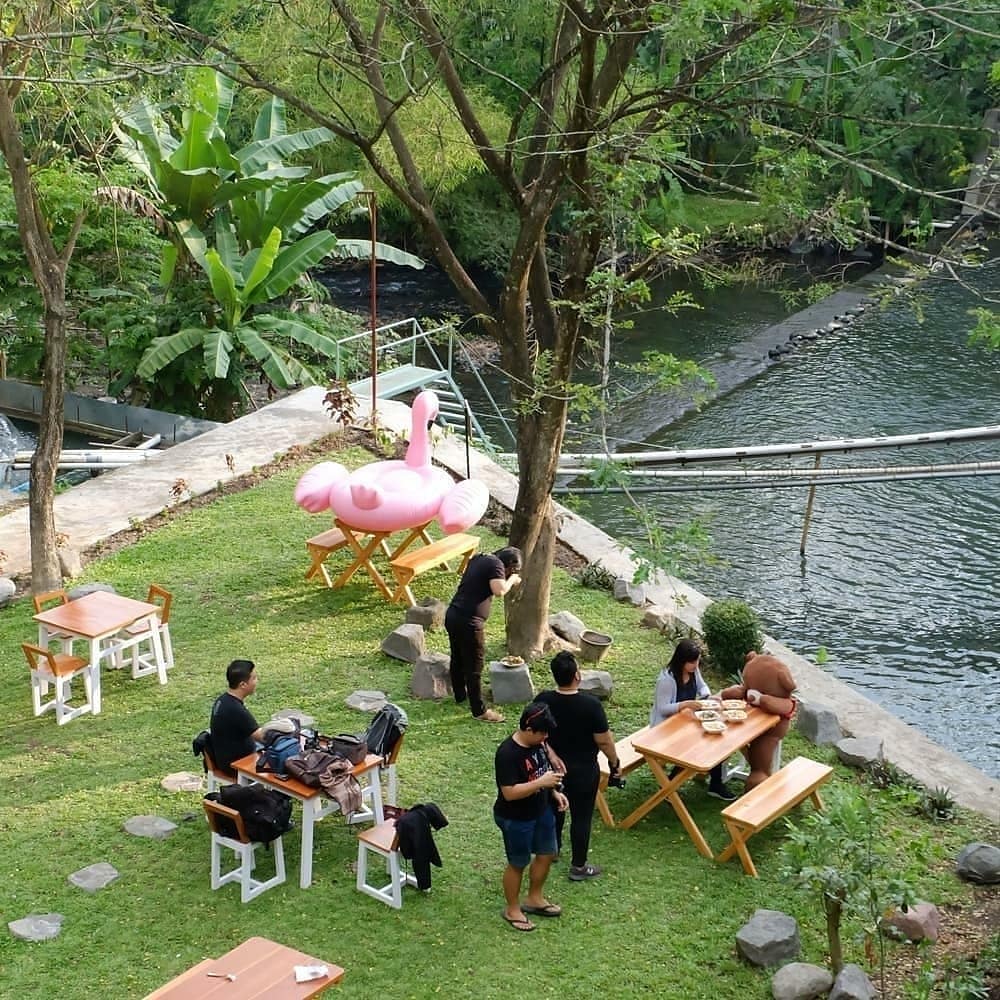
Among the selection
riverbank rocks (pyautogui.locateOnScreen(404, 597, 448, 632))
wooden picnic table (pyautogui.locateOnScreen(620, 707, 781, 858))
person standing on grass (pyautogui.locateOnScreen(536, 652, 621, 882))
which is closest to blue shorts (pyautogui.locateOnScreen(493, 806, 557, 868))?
person standing on grass (pyautogui.locateOnScreen(536, 652, 621, 882))

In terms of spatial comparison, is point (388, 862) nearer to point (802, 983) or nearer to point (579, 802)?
point (579, 802)

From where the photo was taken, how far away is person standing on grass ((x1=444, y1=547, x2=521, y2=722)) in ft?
32.1

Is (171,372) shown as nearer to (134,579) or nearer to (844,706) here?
(134,579)

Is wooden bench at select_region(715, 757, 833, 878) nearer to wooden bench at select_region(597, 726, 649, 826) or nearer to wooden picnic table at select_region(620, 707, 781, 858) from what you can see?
wooden picnic table at select_region(620, 707, 781, 858)

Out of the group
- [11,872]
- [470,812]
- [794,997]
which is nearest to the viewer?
[794,997]

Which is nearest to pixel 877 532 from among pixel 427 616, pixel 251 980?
pixel 427 616

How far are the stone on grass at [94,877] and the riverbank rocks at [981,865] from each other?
532 cm

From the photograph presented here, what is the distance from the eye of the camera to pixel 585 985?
7.11m

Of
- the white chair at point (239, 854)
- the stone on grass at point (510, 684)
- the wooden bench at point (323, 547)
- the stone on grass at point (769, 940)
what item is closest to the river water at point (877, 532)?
the stone on grass at point (510, 684)

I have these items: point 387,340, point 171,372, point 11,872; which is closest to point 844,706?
point 11,872

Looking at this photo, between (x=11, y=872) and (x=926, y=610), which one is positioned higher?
(x=11, y=872)

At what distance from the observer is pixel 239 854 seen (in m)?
8.05

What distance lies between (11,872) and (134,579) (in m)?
4.94

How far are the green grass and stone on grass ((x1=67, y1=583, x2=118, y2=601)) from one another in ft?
1.83
